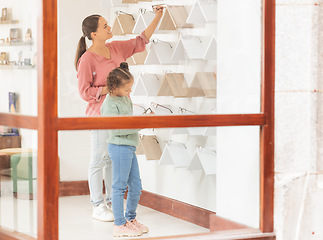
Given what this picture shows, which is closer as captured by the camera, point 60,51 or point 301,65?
point 60,51

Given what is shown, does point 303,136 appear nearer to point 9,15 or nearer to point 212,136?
point 212,136

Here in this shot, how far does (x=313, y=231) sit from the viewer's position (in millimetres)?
3027

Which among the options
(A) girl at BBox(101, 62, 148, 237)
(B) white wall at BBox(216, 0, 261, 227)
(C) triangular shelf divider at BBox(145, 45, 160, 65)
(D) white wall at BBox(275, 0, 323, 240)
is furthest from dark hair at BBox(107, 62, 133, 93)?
(D) white wall at BBox(275, 0, 323, 240)

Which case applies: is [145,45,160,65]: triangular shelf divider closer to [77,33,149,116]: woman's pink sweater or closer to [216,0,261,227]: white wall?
[77,33,149,116]: woman's pink sweater

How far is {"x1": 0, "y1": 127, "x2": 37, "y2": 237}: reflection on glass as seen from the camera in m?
2.70

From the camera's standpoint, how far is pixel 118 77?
9.37 ft

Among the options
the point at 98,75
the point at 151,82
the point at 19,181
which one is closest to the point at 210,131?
the point at 151,82

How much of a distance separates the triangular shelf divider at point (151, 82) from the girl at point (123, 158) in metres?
0.06

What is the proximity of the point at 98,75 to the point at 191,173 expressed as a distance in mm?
661

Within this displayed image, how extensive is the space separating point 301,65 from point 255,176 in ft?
1.93

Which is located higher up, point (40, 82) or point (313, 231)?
point (40, 82)

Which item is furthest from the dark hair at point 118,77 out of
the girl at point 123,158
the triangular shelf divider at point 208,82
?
the triangular shelf divider at point 208,82

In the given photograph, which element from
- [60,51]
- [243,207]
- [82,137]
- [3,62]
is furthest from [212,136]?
[3,62]

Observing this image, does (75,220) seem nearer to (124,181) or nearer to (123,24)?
(124,181)
